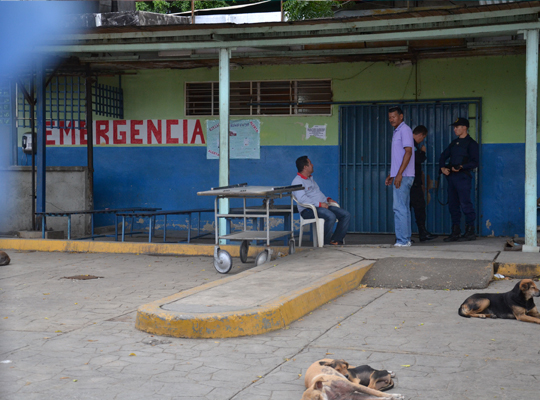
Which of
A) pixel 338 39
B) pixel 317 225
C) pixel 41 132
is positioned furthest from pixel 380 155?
pixel 41 132

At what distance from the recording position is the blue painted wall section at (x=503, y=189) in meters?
10.1

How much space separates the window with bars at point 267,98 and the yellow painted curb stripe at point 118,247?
3371 mm

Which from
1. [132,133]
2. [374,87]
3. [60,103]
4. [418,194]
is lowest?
[418,194]

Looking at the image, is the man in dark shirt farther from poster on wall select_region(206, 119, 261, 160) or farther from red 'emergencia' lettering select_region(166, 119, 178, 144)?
red 'emergencia' lettering select_region(166, 119, 178, 144)

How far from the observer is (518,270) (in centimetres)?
695

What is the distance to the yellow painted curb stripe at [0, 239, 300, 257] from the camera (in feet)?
30.1

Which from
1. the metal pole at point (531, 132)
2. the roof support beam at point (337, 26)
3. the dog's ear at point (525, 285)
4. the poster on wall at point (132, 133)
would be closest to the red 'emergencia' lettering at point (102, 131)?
the poster on wall at point (132, 133)

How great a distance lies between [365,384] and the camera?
328 cm

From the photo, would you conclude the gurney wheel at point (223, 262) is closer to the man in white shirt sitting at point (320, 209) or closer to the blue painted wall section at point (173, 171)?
the man in white shirt sitting at point (320, 209)

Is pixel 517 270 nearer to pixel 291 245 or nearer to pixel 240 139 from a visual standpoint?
pixel 291 245

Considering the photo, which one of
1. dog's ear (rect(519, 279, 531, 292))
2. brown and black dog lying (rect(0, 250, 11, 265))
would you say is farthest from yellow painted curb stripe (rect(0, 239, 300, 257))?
dog's ear (rect(519, 279, 531, 292))

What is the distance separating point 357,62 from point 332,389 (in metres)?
8.76

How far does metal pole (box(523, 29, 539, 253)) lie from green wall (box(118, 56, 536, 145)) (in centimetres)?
261

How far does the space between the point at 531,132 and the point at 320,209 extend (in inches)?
116
